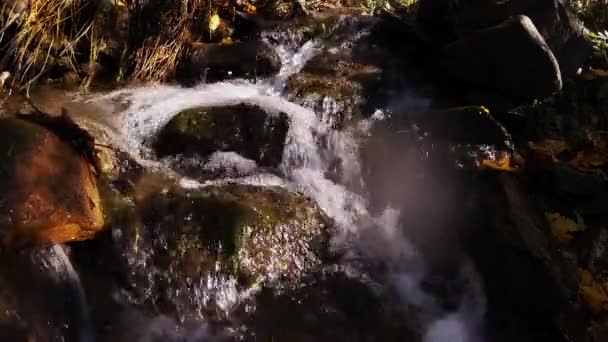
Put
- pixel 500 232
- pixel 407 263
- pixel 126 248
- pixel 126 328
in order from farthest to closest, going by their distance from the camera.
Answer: pixel 407 263
pixel 500 232
pixel 126 248
pixel 126 328

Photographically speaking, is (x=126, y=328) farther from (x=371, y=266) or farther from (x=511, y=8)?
(x=511, y=8)

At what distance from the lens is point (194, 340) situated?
3.53 meters

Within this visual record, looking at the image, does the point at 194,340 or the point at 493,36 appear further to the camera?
the point at 493,36

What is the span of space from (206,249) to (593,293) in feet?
8.21

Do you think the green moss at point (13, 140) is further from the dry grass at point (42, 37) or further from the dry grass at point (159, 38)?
the dry grass at point (159, 38)

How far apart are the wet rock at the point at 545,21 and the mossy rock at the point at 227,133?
210 centimetres

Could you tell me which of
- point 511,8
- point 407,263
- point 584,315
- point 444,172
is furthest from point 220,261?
point 511,8

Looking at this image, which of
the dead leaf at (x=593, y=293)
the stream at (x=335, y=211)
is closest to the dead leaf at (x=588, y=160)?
the stream at (x=335, y=211)

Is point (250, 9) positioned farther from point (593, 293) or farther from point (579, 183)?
point (593, 293)

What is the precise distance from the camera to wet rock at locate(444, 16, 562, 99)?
477 centimetres

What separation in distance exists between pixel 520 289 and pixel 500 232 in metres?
0.41

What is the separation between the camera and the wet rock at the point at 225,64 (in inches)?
214

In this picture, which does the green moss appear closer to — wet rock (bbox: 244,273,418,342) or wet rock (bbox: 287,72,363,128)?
wet rock (bbox: 244,273,418,342)

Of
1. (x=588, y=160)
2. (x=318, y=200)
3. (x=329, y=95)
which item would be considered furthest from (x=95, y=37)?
(x=588, y=160)
